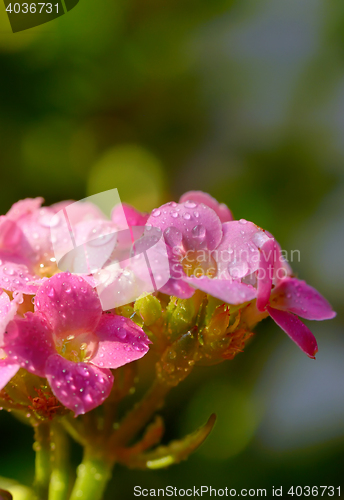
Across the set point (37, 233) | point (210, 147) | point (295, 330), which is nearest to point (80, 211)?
point (37, 233)

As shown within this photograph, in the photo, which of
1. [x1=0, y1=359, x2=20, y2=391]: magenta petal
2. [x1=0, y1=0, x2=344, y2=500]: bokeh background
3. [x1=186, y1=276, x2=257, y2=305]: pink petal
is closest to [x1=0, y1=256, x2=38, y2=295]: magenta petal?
[x1=0, y1=359, x2=20, y2=391]: magenta petal

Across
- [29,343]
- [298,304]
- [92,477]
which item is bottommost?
[92,477]

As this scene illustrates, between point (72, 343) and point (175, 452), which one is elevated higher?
point (72, 343)

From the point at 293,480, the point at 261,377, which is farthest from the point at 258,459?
the point at 261,377

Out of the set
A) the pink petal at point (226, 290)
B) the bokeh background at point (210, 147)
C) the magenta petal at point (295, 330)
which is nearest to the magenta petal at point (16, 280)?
the pink petal at point (226, 290)

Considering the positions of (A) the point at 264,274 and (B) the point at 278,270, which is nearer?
(A) the point at 264,274

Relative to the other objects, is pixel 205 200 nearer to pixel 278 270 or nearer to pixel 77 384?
pixel 278 270

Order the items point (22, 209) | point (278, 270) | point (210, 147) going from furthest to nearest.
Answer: point (210, 147), point (22, 209), point (278, 270)

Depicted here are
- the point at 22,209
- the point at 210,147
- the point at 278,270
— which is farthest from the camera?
the point at 210,147
